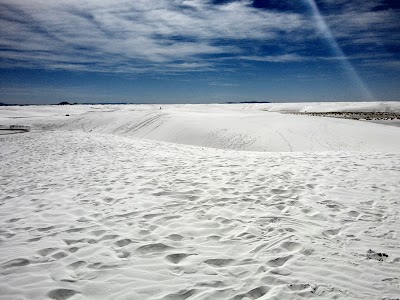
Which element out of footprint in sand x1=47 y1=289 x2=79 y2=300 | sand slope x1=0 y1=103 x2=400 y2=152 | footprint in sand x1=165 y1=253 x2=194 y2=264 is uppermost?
sand slope x1=0 y1=103 x2=400 y2=152

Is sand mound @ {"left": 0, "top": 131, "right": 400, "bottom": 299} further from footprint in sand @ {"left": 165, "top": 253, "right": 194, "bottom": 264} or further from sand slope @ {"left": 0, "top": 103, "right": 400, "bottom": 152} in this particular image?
sand slope @ {"left": 0, "top": 103, "right": 400, "bottom": 152}

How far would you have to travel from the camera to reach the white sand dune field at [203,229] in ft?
10.8

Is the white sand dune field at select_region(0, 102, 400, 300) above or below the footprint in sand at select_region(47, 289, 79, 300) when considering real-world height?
above

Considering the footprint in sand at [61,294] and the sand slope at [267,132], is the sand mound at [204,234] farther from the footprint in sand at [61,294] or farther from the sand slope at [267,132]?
the sand slope at [267,132]

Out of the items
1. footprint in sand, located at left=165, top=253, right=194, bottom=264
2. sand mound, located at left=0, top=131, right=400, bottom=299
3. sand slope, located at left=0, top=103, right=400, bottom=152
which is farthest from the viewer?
sand slope, located at left=0, top=103, right=400, bottom=152

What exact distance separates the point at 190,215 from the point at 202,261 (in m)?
1.57

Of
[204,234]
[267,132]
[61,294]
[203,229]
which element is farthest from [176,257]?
[267,132]

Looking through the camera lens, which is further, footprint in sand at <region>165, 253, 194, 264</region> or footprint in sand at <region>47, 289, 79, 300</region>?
footprint in sand at <region>165, 253, 194, 264</region>

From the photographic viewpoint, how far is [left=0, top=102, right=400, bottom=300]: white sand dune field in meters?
3.28

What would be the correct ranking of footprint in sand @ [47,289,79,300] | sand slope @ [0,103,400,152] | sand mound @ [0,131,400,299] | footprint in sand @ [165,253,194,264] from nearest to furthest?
footprint in sand @ [47,289,79,300] < sand mound @ [0,131,400,299] < footprint in sand @ [165,253,194,264] < sand slope @ [0,103,400,152]

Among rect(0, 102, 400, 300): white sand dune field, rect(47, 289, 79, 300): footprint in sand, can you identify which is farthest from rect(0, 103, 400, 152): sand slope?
rect(47, 289, 79, 300): footprint in sand

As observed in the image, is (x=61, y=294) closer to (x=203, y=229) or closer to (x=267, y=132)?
(x=203, y=229)

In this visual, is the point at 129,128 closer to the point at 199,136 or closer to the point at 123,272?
the point at 199,136

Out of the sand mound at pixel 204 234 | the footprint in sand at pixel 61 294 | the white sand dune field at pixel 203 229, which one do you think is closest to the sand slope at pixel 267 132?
the white sand dune field at pixel 203 229
